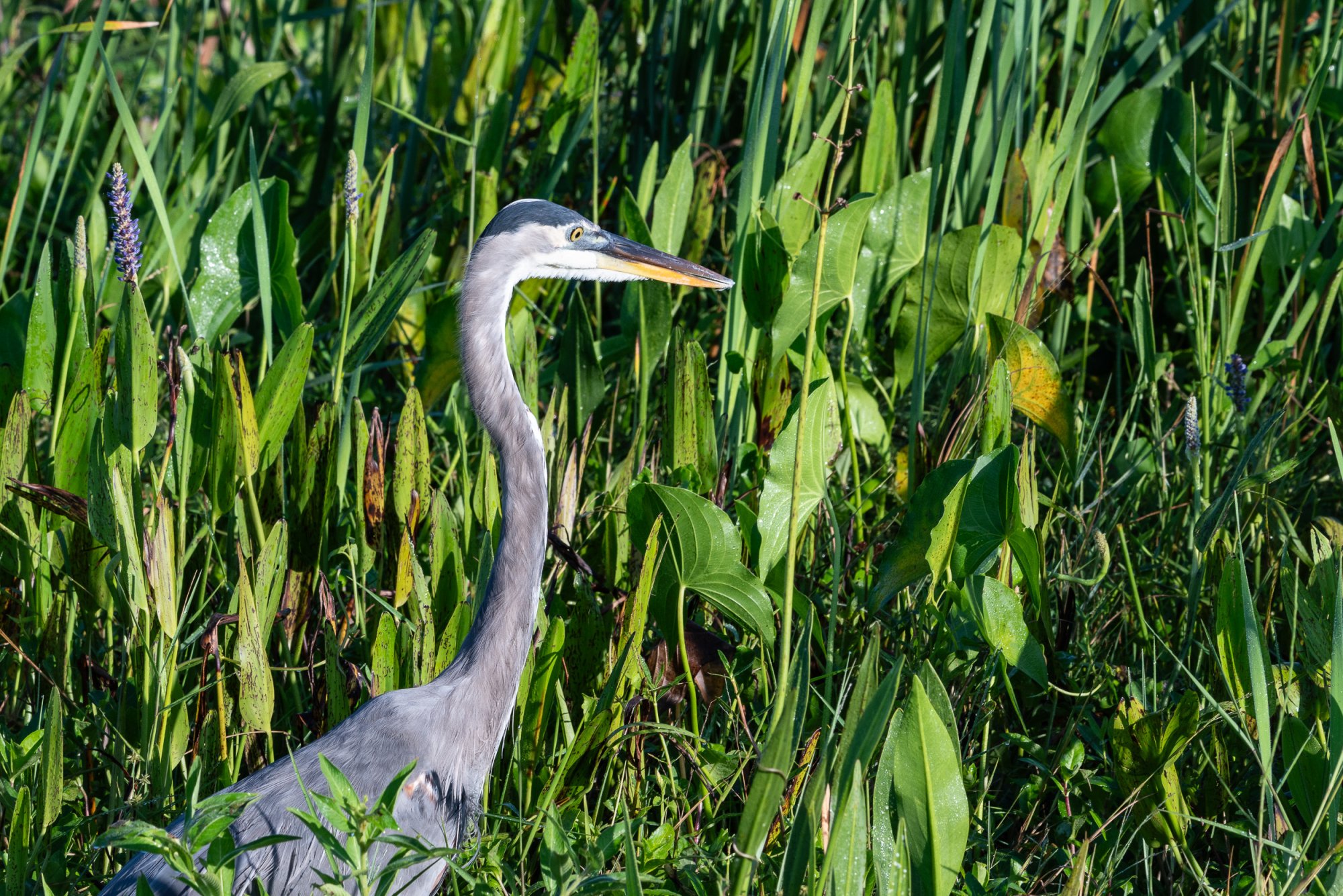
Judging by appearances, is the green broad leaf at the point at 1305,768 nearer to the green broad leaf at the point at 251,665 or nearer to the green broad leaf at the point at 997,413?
the green broad leaf at the point at 997,413

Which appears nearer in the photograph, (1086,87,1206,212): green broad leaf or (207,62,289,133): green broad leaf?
(207,62,289,133): green broad leaf

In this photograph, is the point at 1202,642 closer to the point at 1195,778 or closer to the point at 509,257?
the point at 1195,778

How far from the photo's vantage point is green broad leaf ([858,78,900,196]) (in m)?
2.30

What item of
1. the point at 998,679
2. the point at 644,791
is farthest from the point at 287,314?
the point at 998,679

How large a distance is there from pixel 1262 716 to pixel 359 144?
144 cm

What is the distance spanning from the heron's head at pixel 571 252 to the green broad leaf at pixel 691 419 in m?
0.10

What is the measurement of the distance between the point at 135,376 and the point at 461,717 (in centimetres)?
60

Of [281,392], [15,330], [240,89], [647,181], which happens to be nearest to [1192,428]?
[647,181]

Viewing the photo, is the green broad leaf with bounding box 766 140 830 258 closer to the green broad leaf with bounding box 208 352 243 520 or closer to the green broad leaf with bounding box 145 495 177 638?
the green broad leaf with bounding box 208 352 243 520

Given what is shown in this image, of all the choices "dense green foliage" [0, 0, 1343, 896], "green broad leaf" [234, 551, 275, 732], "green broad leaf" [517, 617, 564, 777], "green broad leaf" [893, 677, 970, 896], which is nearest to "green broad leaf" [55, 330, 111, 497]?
"dense green foliage" [0, 0, 1343, 896]

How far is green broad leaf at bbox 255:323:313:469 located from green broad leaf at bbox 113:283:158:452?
6.2 inches

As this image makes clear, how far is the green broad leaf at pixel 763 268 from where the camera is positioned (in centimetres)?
196

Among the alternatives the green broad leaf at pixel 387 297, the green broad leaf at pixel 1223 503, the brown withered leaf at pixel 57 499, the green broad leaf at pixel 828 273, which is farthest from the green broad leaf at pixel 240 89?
the green broad leaf at pixel 1223 503

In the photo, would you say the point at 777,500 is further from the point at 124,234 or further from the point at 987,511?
the point at 124,234
